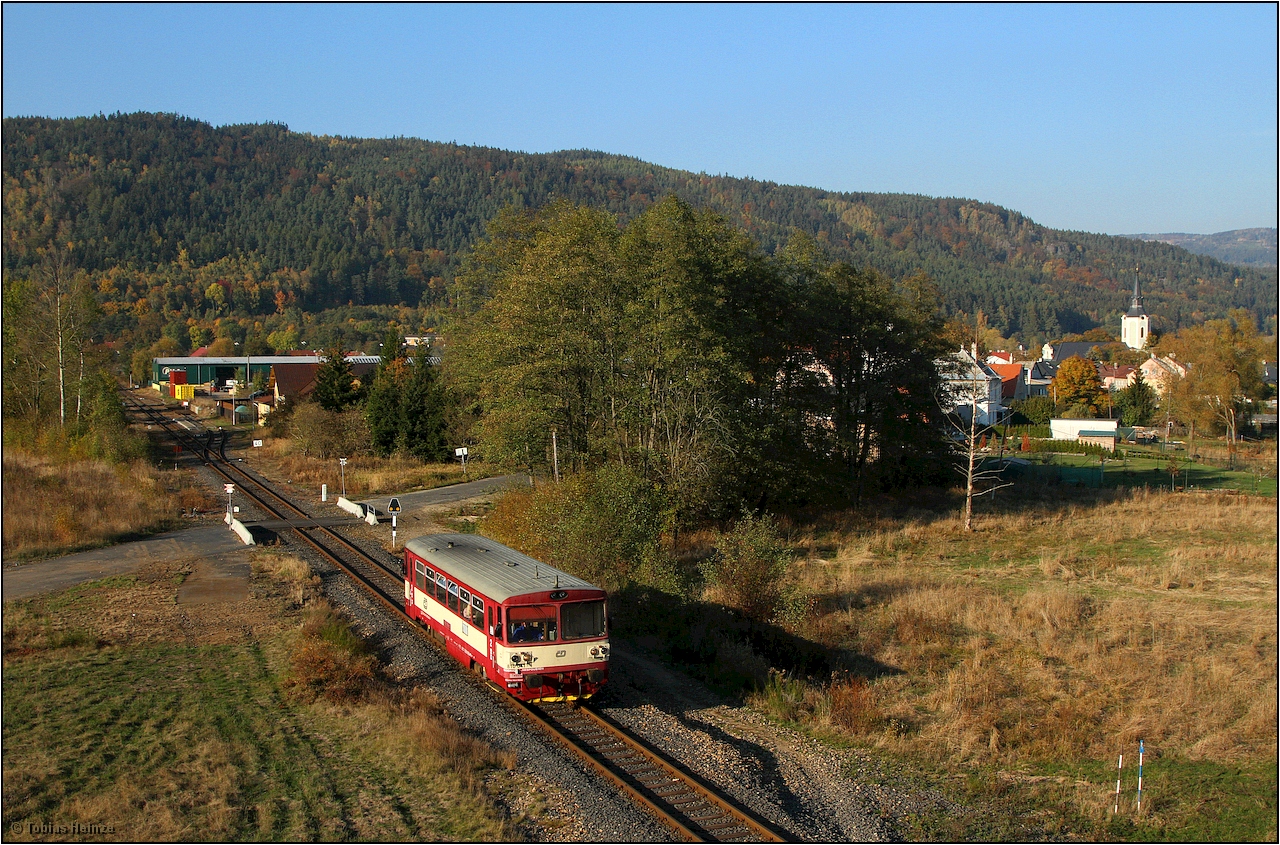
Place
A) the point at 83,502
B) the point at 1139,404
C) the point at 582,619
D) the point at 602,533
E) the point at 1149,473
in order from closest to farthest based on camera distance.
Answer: the point at 582,619 < the point at 602,533 < the point at 83,502 < the point at 1149,473 < the point at 1139,404

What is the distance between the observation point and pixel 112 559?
29297 mm

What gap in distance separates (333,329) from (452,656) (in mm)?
149442

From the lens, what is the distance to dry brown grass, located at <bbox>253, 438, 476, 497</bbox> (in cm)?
4788

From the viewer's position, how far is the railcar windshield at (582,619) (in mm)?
15367

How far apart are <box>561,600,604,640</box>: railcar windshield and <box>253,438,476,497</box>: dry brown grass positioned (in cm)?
2946

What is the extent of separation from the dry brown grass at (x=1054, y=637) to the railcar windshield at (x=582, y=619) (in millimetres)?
3901

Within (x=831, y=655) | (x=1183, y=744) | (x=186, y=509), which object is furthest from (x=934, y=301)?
(x=186, y=509)

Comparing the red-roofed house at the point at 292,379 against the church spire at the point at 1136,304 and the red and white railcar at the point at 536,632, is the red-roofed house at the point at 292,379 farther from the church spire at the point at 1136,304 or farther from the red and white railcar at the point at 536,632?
the church spire at the point at 1136,304

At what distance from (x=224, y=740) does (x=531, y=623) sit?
16.3ft

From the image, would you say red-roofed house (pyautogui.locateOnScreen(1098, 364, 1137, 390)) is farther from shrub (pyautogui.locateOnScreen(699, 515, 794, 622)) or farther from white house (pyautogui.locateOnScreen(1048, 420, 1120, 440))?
shrub (pyautogui.locateOnScreen(699, 515, 794, 622))

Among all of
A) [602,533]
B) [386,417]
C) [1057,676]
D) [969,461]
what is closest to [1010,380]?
[969,461]

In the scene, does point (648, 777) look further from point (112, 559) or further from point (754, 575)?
point (112, 559)

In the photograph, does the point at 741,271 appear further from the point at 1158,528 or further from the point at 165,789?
the point at 165,789

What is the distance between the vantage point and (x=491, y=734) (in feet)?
47.9
